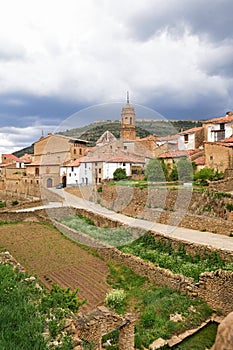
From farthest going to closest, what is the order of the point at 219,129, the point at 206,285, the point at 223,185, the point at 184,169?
the point at 219,129, the point at 184,169, the point at 223,185, the point at 206,285

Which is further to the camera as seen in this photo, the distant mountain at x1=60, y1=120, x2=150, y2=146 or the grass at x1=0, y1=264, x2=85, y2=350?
the distant mountain at x1=60, y1=120, x2=150, y2=146

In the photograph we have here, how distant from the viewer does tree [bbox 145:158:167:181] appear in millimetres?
23356

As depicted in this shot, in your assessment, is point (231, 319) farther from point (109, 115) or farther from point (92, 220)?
point (92, 220)

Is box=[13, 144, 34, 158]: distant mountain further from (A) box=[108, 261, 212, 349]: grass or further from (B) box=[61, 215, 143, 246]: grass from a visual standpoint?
(A) box=[108, 261, 212, 349]: grass

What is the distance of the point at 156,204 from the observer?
20.1 metres

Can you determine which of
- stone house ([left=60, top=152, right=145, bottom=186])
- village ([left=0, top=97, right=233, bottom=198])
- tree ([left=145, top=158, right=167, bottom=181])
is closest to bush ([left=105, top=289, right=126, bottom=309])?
village ([left=0, top=97, right=233, bottom=198])

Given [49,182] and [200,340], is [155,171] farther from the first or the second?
[49,182]

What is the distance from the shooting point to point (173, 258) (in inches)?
479

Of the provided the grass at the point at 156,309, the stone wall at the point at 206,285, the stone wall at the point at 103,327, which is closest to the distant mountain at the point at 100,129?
the stone wall at the point at 206,285

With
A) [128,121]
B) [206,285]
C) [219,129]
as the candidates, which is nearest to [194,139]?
[219,129]

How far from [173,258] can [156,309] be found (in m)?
3.79

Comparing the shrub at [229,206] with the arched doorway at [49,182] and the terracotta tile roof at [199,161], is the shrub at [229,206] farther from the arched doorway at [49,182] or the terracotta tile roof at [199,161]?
the arched doorway at [49,182]

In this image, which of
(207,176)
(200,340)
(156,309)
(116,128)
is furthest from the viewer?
(207,176)

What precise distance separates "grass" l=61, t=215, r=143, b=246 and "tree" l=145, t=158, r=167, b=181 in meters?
6.70
